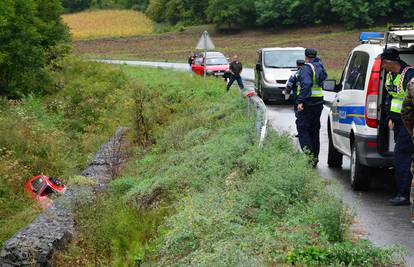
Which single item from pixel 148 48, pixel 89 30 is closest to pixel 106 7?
pixel 89 30

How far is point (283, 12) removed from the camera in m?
94.9

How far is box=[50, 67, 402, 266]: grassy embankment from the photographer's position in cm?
658

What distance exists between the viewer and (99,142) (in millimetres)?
22656

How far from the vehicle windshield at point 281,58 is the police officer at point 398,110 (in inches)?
628

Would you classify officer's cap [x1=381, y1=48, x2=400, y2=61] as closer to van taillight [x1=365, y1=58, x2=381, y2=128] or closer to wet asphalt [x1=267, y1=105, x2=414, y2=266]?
van taillight [x1=365, y1=58, x2=381, y2=128]

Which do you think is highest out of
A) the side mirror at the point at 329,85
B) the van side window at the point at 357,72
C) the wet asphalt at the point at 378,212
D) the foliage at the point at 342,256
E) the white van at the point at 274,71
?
the van side window at the point at 357,72

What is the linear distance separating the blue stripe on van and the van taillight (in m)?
0.26

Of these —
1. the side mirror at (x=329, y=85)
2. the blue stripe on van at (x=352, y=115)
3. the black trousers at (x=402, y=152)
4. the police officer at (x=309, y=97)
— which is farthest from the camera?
the police officer at (x=309, y=97)

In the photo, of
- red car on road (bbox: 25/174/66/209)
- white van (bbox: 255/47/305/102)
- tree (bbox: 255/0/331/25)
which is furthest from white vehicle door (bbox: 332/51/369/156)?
tree (bbox: 255/0/331/25)

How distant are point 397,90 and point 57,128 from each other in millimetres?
17437

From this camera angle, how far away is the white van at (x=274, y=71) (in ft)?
77.7

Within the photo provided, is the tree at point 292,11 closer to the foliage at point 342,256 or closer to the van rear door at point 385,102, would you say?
the van rear door at point 385,102

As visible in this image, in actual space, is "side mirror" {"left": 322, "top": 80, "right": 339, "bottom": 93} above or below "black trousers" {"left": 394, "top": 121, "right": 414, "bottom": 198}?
above

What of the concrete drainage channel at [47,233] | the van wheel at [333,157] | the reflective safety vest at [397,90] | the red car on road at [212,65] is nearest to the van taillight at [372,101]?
the reflective safety vest at [397,90]
